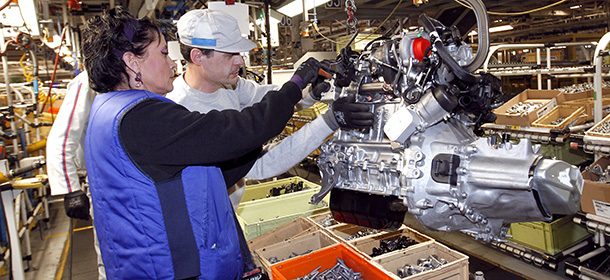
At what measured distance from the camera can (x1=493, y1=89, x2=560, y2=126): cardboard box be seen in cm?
447

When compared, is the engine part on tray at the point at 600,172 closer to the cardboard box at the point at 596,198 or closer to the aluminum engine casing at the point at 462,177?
the cardboard box at the point at 596,198

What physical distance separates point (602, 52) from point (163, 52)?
12.7ft

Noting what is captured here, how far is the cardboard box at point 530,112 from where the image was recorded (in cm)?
447

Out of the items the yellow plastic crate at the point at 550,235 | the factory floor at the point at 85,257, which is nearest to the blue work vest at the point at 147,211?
the factory floor at the point at 85,257

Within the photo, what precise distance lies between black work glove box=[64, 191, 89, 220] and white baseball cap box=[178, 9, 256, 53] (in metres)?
1.74

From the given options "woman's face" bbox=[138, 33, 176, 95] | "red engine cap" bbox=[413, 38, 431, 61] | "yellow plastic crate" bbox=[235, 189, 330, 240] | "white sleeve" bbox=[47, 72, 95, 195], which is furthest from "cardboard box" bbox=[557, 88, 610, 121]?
"white sleeve" bbox=[47, 72, 95, 195]

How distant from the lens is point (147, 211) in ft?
5.15

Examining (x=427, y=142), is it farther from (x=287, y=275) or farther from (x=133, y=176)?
(x=287, y=275)

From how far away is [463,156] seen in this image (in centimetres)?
176

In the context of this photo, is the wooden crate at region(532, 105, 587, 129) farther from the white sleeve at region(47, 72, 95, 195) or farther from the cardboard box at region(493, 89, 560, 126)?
the white sleeve at region(47, 72, 95, 195)

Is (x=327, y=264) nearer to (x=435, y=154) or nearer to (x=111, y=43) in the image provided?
(x=435, y=154)

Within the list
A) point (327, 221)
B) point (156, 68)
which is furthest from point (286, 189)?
point (156, 68)

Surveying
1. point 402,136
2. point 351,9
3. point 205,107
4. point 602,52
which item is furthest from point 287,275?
A: point 602,52

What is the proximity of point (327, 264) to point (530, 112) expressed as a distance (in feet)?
9.07
